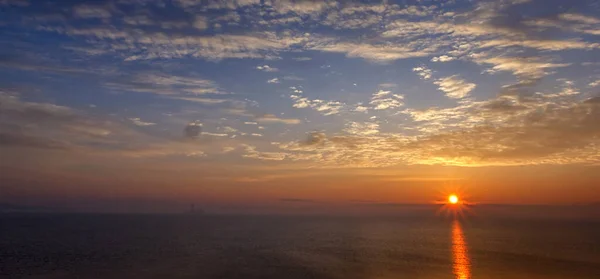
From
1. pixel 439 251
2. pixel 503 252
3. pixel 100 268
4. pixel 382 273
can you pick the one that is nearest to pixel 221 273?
pixel 100 268

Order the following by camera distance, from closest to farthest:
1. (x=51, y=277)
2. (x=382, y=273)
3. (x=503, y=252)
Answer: (x=51, y=277), (x=382, y=273), (x=503, y=252)

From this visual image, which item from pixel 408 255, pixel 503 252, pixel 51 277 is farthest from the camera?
pixel 503 252

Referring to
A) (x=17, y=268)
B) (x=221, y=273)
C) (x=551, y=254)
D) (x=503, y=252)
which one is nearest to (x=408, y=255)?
(x=503, y=252)

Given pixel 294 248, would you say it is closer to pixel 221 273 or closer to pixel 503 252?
pixel 221 273

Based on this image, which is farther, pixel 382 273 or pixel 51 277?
pixel 382 273

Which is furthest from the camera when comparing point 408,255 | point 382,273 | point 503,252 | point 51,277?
point 503,252

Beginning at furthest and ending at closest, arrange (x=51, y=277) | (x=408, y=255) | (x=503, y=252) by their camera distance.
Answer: (x=503, y=252) < (x=408, y=255) < (x=51, y=277)

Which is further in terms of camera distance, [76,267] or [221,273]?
[76,267]

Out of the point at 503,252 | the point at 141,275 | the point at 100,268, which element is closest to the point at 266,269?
the point at 141,275

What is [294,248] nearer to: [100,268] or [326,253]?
[326,253]
